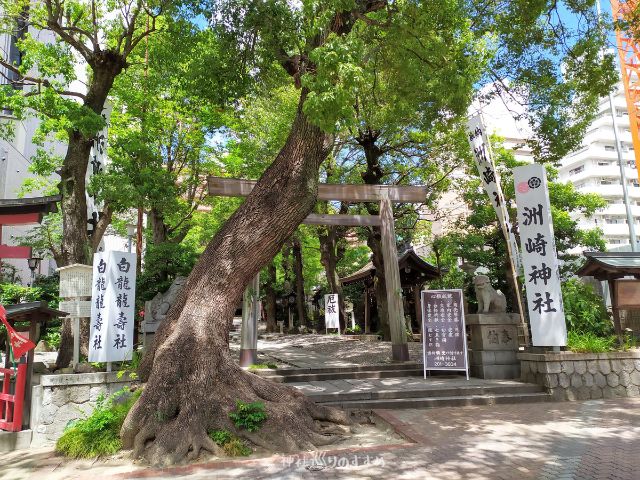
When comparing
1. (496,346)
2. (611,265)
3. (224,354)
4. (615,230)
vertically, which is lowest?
(496,346)

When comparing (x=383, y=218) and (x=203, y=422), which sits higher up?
(x=383, y=218)

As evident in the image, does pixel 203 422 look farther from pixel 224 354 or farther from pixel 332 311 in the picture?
pixel 332 311

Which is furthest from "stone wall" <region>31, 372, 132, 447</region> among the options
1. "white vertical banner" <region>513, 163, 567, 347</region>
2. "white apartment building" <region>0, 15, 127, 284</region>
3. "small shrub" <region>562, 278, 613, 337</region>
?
"white apartment building" <region>0, 15, 127, 284</region>

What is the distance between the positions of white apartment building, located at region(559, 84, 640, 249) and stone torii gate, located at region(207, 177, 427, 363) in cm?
4108

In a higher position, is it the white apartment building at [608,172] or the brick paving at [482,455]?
the white apartment building at [608,172]

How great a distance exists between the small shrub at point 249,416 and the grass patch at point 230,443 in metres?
0.19

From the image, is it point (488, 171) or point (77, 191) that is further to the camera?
point (488, 171)

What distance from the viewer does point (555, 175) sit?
2123cm

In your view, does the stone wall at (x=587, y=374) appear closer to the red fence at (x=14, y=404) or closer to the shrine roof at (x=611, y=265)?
the shrine roof at (x=611, y=265)

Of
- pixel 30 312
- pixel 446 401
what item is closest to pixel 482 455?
pixel 446 401

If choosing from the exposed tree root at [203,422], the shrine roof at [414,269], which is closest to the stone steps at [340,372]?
the exposed tree root at [203,422]

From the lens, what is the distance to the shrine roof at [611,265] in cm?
943

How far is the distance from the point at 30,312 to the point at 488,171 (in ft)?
32.3

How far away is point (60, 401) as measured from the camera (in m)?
6.94
